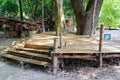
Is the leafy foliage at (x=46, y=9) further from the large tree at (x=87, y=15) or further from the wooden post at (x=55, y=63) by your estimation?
the wooden post at (x=55, y=63)

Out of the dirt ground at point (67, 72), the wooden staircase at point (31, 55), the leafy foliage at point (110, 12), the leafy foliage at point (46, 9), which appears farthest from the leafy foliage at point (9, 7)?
the dirt ground at point (67, 72)

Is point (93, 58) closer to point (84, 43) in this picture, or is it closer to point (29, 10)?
point (84, 43)

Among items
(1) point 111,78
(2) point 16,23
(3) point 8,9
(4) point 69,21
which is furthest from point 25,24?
(1) point 111,78

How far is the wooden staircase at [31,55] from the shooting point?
21.1 ft

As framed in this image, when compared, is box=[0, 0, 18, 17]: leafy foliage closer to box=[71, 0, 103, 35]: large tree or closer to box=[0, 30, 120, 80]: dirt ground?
box=[71, 0, 103, 35]: large tree

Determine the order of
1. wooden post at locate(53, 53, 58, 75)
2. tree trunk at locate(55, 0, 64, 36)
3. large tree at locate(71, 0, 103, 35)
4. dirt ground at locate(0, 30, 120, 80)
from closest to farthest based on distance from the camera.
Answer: dirt ground at locate(0, 30, 120, 80), wooden post at locate(53, 53, 58, 75), tree trunk at locate(55, 0, 64, 36), large tree at locate(71, 0, 103, 35)

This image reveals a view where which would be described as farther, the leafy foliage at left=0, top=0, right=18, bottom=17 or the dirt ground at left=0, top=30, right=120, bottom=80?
the leafy foliage at left=0, top=0, right=18, bottom=17

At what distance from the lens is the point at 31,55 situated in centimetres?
682

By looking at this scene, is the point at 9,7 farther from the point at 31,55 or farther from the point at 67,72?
the point at 67,72

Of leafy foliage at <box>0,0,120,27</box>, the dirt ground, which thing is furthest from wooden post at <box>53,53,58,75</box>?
leafy foliage at <box>0,0,120,27</box>

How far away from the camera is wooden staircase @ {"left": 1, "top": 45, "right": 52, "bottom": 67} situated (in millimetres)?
6418

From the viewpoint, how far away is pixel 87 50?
6.24 m

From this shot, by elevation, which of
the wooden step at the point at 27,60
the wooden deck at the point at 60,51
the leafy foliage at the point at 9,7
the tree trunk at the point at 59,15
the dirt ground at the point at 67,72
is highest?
the leafy foliage at the point at 9,7

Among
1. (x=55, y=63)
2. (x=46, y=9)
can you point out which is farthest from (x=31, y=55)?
(x=46, y=9)
